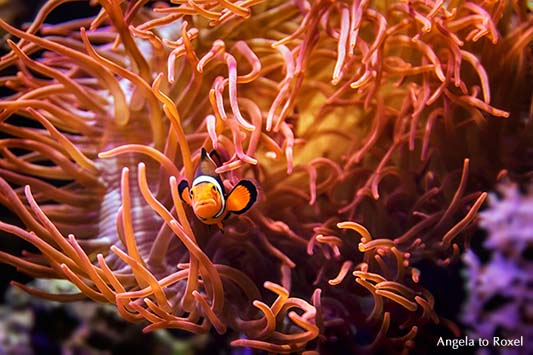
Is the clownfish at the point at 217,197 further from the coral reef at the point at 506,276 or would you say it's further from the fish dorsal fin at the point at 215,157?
the coral reef at the point at 506,276

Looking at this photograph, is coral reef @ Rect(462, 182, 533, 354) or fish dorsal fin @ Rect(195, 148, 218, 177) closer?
coral reef @ Rect(462, 182, 533, 354)

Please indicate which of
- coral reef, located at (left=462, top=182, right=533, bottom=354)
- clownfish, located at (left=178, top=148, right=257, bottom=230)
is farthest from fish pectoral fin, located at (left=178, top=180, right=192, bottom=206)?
coral reef, located at (left=462, top=182, right=533, bottom=354)

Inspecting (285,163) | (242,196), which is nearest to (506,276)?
(242,196)

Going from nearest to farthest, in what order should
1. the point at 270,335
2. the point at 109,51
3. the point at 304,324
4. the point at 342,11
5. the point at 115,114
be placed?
the point at 304,324 → the point at 270,335 → the point at 342,11 → the point at 115,114 → the point at 109,51

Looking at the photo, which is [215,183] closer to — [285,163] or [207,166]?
[207,166]

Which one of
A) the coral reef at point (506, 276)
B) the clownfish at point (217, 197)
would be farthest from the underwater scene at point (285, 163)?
the coral reef at point (506, 276)

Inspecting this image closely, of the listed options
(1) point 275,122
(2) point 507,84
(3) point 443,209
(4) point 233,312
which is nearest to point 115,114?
(1) point 275,122

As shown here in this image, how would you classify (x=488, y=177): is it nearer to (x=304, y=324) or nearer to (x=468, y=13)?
(x=468, y=13)

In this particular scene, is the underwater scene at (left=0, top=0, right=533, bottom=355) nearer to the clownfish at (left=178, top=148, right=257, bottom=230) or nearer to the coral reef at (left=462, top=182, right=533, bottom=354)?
the clownfish at (left=178, top=148, right=257, bottom=230)
